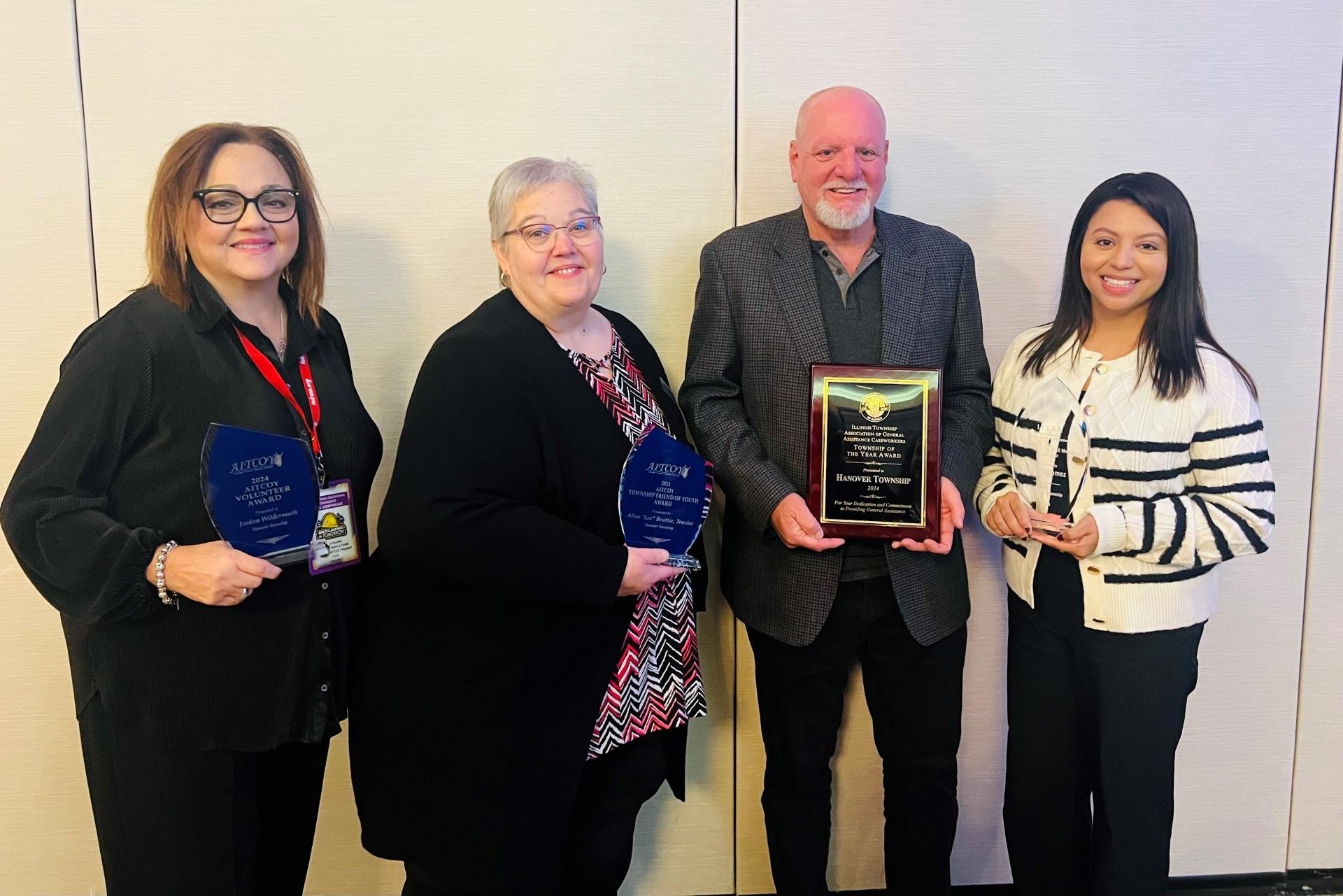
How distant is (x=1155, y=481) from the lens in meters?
1.73

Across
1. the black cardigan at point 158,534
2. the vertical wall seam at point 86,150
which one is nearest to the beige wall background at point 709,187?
the vertical wall seam at point 86,150

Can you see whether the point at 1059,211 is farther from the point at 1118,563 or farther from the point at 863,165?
the point at 1118,563

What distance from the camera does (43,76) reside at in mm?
2012

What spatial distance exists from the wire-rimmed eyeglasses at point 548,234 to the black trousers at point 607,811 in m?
0.97

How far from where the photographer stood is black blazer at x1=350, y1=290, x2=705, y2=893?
4.99 feet

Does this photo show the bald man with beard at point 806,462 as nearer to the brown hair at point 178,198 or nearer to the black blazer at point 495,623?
the black blazer at point 495,623

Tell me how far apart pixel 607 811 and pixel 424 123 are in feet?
5.20

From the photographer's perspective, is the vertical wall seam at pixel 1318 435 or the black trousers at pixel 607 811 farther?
the vertical wall seam at pixel 1318 435

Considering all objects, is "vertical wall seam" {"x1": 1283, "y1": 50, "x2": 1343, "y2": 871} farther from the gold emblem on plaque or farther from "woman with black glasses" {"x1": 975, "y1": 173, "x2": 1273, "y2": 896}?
the gold emblem on plaque

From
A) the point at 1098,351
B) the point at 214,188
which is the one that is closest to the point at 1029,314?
the point at 1098,351

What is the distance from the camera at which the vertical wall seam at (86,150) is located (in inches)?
78.8

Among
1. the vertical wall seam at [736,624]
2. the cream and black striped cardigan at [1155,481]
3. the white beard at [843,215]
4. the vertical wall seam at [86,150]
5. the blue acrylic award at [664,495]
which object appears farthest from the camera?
the vertical wall seam at [736,624]

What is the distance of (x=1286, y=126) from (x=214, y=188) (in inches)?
96.6

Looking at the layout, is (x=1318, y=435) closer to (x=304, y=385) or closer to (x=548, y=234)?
(x=548, y=234)
